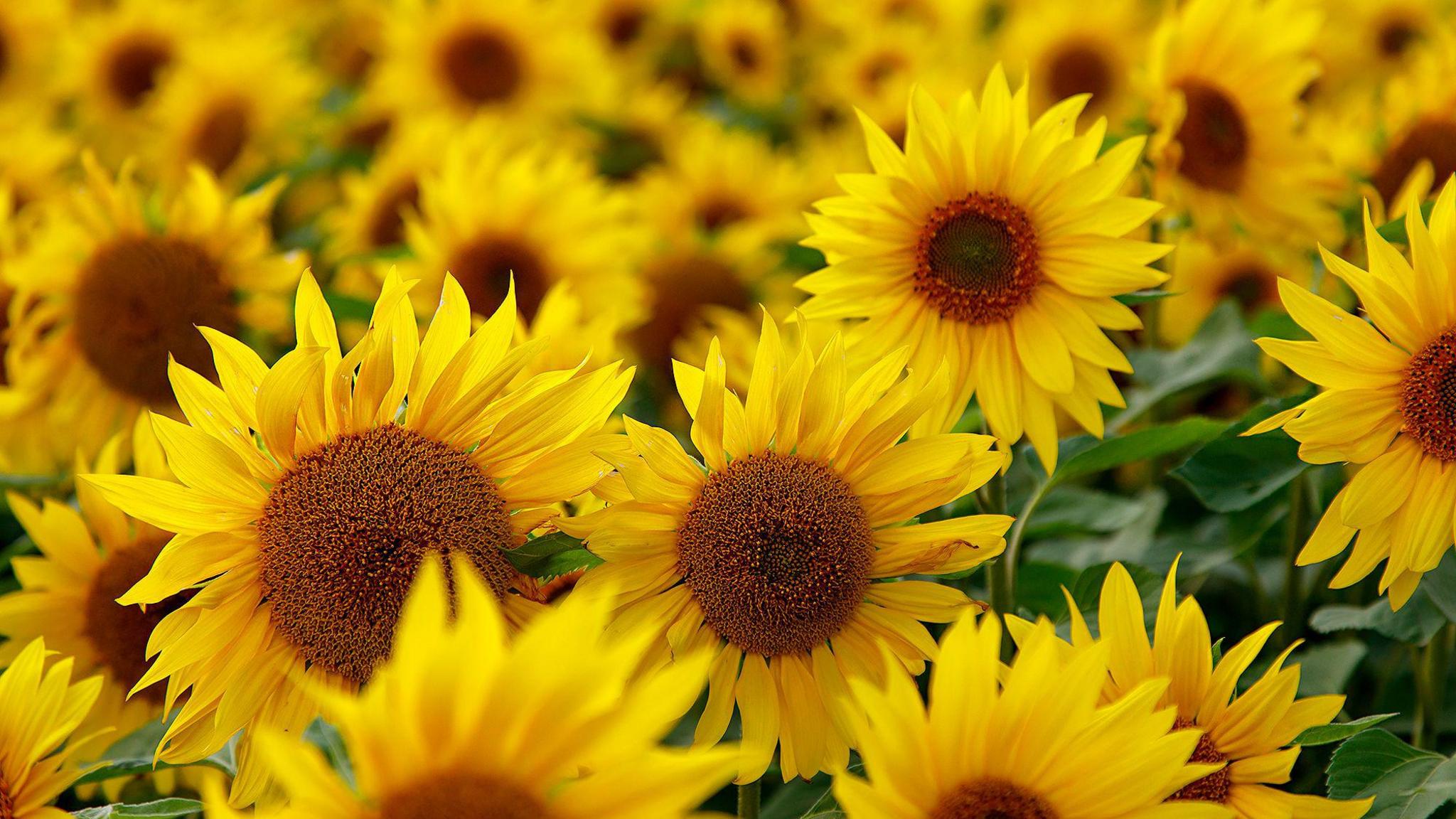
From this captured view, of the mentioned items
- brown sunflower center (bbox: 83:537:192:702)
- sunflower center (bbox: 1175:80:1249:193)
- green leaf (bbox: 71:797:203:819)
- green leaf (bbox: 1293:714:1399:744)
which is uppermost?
sunflower center (bbox: 1175:80:1249:193)

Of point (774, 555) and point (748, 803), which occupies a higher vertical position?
point (774, 555)

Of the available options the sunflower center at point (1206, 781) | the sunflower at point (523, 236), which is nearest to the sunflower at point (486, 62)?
the sunflower at point (523, 236)

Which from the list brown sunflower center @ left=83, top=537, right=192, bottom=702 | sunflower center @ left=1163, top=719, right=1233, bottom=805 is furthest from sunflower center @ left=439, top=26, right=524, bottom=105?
sunflower center @ left=1163, top=719, right=1233, bottom=805

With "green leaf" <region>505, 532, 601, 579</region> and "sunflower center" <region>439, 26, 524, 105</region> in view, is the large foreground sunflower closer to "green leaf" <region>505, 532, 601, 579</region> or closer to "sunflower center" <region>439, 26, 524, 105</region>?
"green leaf" <region>505, 532, 601, 579</region>

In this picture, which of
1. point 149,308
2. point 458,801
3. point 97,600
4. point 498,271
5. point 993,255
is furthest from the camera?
point 498,271

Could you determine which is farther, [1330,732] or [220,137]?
[220,137]

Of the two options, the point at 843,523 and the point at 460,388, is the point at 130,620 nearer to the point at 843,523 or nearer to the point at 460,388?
the point at 460,388

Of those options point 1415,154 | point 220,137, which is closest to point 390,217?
point 220,137

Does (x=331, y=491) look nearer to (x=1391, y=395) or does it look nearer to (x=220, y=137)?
(x=1391, y=395)
